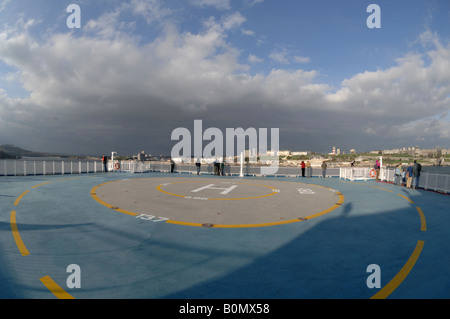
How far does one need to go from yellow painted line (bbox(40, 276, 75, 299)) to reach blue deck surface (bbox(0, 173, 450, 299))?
0.19 ft

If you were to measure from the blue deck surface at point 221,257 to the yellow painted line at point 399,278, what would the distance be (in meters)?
0.03

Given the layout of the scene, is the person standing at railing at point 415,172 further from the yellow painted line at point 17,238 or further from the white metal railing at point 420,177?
the yellow painted line at point 17,238

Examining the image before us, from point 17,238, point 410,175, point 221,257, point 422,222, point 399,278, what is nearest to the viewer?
point 399,278

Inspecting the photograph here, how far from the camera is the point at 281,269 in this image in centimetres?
365

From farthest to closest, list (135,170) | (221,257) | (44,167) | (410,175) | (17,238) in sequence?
1. (135,170)
2. (44,167)
3. (410,175)
4. (17,238)
5. (221,257)

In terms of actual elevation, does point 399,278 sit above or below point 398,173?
below

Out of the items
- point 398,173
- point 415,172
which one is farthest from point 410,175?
point 398,173

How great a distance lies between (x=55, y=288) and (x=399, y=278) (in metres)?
5.59

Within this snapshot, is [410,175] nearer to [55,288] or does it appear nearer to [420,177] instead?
[420,177]

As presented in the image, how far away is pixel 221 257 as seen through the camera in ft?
13.4

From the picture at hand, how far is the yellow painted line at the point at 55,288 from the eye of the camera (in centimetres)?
291

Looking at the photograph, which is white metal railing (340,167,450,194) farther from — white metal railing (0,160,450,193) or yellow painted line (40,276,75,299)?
yellow painted line (40,276,75,299)
